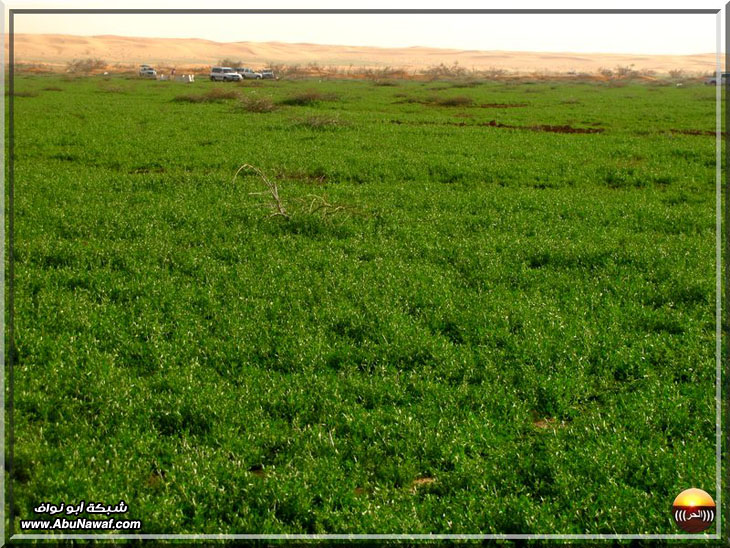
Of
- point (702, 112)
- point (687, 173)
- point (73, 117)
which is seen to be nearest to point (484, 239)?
point (687, 173)

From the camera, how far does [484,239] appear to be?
49.2ft

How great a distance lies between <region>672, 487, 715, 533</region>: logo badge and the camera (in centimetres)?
598

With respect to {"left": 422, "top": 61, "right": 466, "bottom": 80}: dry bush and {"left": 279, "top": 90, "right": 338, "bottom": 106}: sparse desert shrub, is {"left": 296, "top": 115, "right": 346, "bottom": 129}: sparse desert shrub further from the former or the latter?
{"left": 422, "top": 61, "right": 466, "bottom": 80}: dry bush

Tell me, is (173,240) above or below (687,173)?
below

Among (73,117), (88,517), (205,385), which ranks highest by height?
(73,117)

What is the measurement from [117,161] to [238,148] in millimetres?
5463

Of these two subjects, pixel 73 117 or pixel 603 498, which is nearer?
pixel 603 498

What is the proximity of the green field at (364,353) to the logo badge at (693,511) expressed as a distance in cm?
13

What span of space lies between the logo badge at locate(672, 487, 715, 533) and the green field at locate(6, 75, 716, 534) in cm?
13

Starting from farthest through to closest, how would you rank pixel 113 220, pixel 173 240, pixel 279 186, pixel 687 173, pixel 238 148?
pixel 238 148, pixel 687 173, pixel 279 186, pixel 113 220, pixel 173 240

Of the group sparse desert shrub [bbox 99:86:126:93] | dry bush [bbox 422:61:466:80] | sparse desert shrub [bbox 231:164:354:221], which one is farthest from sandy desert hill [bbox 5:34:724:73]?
sparse desert shrub [bbox 231:164:354:221]

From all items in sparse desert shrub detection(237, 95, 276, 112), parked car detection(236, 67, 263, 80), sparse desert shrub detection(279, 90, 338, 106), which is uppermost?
parked car detection(236, 67, 263, 80)

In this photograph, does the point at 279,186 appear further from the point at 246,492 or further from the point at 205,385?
the point at 246,492

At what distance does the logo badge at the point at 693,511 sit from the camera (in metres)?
5.98
